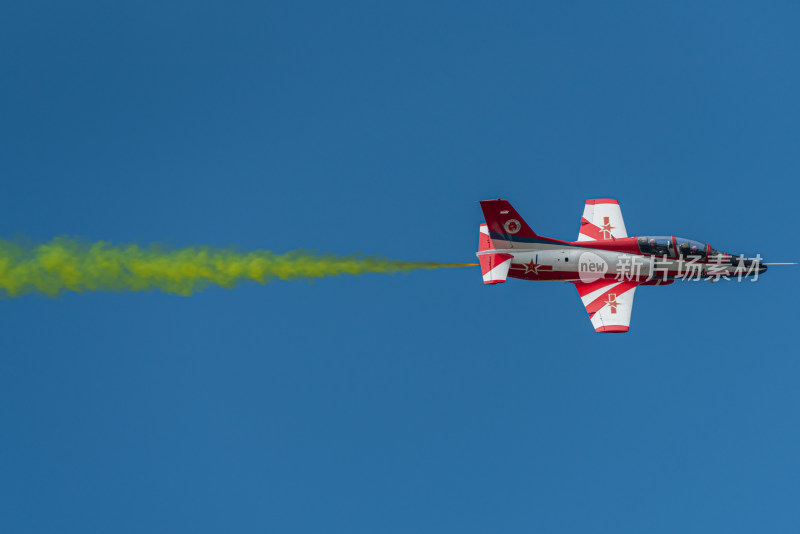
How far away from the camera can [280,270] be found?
39.4m

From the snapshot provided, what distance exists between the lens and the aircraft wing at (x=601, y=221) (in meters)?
43.7

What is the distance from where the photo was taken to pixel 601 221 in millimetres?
44125

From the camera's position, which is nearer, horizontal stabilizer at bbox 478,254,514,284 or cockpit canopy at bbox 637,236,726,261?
horizontal stabilizer at bbox 478,254,514,284

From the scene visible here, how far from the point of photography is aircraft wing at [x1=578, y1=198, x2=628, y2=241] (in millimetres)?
43719

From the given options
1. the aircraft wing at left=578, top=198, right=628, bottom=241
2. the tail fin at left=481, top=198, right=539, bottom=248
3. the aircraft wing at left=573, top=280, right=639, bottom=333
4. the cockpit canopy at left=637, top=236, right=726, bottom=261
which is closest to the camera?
the aircraft wing at left=573, top=280, right=639, bottom=333

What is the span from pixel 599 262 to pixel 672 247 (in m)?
3.81

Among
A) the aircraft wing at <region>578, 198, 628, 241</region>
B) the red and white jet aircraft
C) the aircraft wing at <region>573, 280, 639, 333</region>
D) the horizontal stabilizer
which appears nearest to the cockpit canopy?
the red and white jet aircraft

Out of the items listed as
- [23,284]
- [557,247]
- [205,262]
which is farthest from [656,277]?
[23,284]

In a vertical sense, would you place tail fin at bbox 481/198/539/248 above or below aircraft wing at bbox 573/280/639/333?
above

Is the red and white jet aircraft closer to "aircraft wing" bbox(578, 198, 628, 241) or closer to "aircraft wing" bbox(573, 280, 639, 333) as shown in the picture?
"aircraft wing" bbox(573, 280, 639, 333)

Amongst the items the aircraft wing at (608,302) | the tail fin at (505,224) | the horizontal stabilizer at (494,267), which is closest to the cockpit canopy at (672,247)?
the aircraft wing at (608,302)

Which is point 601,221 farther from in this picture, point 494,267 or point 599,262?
point 494,267

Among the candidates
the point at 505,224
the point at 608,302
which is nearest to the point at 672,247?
the point at 608,302

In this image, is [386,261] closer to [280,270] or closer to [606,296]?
[280,270]
